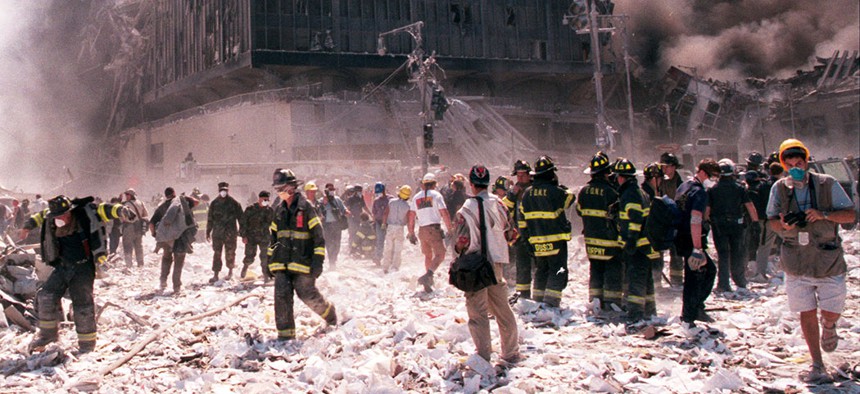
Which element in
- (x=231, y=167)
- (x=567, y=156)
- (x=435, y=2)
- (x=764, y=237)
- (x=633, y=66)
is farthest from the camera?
(x=633, y=66)

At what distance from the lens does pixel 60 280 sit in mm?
6477

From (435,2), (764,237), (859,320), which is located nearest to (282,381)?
(859,320)

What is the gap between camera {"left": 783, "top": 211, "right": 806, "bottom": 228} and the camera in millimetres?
4414

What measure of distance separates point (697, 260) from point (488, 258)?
2.02 m

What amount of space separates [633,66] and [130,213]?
150ft

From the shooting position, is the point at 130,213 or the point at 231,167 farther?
the point at 231,167

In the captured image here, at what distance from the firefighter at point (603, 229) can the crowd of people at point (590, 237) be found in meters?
0.01

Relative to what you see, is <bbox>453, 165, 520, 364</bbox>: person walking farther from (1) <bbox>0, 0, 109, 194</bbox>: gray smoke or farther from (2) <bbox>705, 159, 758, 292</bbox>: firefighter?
(1) <bbox>0, 0, 109, 194</bbox>: gray smoke

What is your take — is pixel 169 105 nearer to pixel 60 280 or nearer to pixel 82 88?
pixel 82 88

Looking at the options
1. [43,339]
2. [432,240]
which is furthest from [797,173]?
[43,339]

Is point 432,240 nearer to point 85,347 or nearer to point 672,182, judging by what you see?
point 672,182

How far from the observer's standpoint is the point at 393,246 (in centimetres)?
1161

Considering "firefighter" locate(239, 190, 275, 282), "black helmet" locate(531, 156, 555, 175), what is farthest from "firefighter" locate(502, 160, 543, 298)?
"firefighter" locate(239, 190, 275, 282)

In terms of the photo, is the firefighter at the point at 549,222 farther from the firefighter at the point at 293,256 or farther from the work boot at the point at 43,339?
the work boot at the point at 43,339
